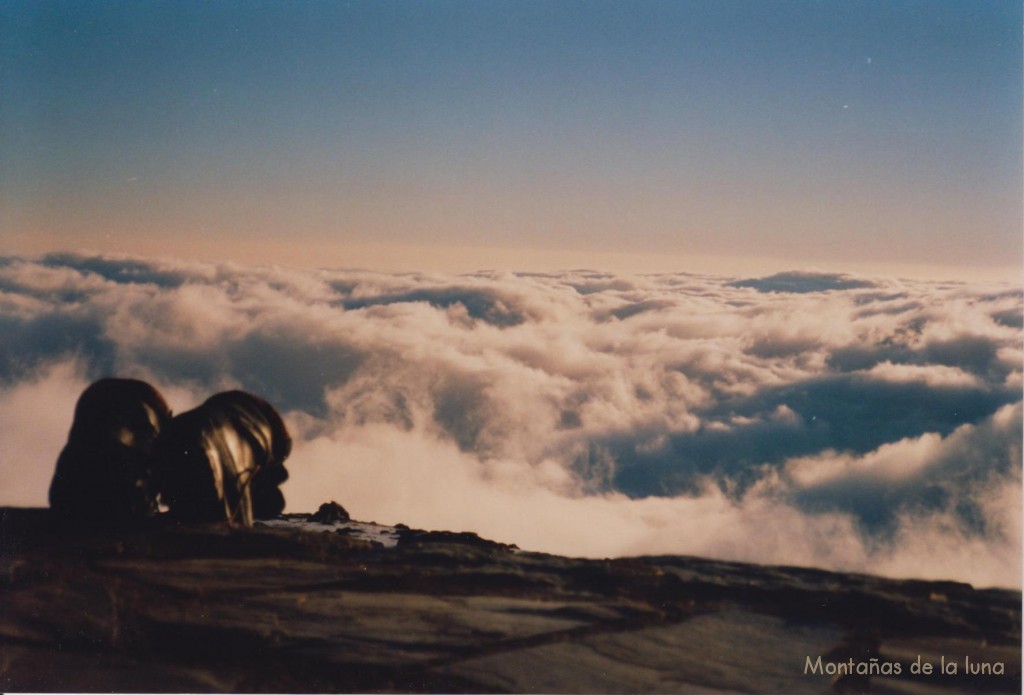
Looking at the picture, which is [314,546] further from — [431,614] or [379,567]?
[431,614]

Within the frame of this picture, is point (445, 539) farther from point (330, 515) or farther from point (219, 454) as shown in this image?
point (219, 454)

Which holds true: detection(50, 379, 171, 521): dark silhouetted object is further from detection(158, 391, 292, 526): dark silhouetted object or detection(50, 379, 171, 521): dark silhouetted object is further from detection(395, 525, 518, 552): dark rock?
detection(395, 525, 518, 552): dark rock

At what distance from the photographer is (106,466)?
6.68 metres

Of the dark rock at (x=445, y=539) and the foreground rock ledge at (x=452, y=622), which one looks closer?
the foreground rock ledge at (x=452, y=622)

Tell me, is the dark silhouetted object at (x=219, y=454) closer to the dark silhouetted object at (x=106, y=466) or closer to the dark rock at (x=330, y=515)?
the dark silhouetted object at (x=106, y=466)

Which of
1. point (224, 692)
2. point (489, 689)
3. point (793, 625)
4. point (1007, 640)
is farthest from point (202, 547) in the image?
point (1007, 640)

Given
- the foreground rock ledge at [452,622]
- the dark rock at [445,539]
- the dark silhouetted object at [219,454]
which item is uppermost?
the dark silhouetted object at [219,454]

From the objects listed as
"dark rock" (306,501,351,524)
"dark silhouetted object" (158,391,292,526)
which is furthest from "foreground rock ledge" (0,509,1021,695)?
"dark rock" (306,501,351,524)

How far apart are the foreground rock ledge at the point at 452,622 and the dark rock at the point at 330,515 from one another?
4.86 ft

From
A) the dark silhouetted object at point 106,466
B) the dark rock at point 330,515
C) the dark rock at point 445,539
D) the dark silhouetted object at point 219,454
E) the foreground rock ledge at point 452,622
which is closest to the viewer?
the foreground rock ledge at point 452,622

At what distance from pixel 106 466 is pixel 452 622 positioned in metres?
2.98

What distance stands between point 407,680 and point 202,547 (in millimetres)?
2441

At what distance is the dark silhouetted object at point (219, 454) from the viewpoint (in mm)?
6578

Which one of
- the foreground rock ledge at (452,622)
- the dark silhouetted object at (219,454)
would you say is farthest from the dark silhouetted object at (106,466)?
the foreground rock ledge at (452,622)
